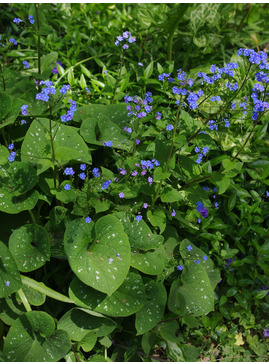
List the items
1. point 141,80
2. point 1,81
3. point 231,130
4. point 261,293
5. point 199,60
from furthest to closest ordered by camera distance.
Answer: point 199,60 → point 141,80 → point 231,130 → point 1,81 → point 261,293

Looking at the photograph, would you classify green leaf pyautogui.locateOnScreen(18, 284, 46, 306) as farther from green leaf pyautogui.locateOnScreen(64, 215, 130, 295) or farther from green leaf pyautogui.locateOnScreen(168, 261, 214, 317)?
green leaf pyautogui.locateOnScreen(168, 261, 214, 317)

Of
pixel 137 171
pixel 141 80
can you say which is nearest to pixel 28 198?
pixel 137 171

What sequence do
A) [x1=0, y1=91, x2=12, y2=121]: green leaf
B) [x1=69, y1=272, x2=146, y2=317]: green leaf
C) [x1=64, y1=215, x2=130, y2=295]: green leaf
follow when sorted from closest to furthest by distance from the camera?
[x1=64, y1=215, x2=130, y2=295]: green leaf, [x1=69, y1=272, x2=146, y2=317]: green leaf, [x1=0, y1=91, x2=12, y2=121]: green leaf

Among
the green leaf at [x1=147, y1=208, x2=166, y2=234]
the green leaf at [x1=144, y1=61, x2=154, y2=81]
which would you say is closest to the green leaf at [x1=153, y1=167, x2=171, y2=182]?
the green leaf at [x1=147, y1=208, x2=166, y2=234]

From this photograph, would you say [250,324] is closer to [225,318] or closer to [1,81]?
[225,318]

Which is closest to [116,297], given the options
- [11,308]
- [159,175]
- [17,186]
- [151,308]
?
[151,308]

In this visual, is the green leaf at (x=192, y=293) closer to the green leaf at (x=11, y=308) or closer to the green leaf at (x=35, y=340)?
the green leaf at (x=35, y=340)

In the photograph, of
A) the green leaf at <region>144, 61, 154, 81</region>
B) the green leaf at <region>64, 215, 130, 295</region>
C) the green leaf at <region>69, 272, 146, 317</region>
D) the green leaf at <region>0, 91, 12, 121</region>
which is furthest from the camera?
the green leaf at <region>144, 61, 154, 81</region>

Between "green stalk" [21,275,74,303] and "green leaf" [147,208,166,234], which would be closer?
"green stalk" [21,275,74,303]

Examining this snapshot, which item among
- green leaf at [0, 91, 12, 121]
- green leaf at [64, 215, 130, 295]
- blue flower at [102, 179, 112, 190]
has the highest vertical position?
green leaf at [0, 91, 12, 121]
